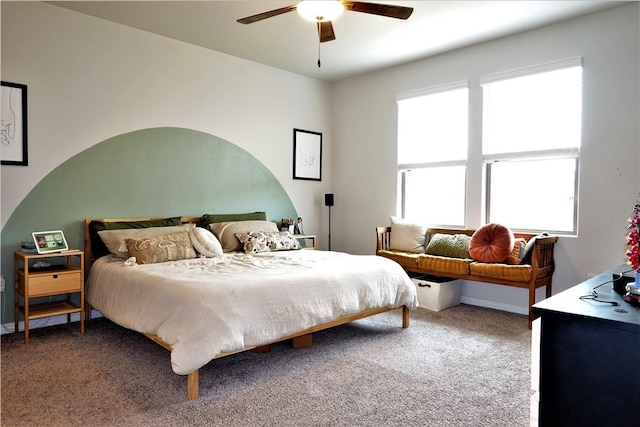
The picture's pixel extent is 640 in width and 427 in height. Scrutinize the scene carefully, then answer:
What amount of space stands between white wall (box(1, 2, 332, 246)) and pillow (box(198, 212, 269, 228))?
2.30 feet

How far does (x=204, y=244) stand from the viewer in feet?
12.8

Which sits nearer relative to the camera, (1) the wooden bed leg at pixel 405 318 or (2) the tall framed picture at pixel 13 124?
(2) the tall framed picture at pixel 13 124

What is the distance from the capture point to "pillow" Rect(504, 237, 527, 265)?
398 cm

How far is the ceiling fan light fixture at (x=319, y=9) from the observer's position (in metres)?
2.60

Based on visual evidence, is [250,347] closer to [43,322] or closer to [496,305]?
[43,322]

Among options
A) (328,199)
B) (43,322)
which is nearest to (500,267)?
(328,199)

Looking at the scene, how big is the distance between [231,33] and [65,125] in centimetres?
179

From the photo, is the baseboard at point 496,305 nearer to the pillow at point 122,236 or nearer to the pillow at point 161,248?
the pillow at point 161,248

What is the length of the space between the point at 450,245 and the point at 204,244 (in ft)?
8.27

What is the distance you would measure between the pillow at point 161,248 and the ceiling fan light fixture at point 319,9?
85.5 inches

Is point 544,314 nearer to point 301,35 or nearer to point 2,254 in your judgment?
point 301,35

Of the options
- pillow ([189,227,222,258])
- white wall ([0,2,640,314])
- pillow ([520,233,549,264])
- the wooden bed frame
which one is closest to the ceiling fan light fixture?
the wooden bed frame

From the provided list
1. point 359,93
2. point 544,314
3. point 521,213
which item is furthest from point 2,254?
point 521,213

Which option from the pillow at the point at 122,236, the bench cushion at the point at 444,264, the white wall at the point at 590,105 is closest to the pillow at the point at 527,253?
the white wall at the point at 590,105
